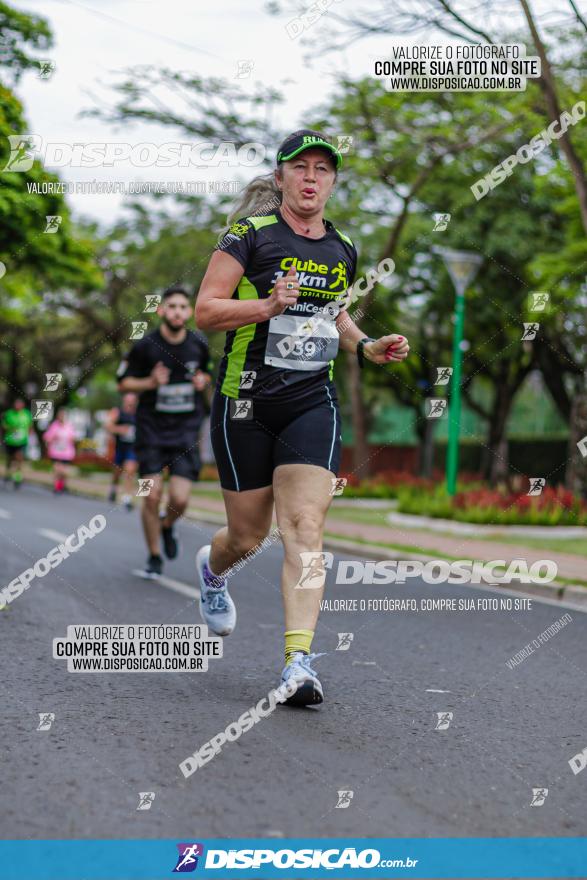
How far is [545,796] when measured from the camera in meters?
3.60

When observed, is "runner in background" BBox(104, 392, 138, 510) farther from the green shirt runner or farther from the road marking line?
the road marking line

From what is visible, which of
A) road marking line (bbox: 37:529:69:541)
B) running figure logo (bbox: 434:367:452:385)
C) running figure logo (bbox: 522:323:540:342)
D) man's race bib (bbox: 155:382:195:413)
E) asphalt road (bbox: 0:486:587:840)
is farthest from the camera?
road marking line (bbox: 37:529:69:541)

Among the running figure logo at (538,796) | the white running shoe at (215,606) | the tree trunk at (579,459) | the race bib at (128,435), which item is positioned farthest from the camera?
the tree trunk at (579,459)

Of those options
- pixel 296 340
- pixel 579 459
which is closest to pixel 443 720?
pixel 296 340

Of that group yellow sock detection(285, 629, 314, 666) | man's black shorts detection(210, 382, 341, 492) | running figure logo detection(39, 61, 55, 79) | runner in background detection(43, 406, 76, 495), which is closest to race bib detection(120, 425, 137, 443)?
runner in background detection(43, 406, 76, 495)

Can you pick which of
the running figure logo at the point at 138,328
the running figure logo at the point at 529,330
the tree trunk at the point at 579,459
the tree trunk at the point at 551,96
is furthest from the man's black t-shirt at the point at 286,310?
the tree trunk at the point at 579,459

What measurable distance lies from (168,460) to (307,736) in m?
4.83

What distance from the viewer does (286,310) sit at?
4.71m

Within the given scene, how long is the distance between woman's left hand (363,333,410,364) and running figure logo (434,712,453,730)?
1.37 m

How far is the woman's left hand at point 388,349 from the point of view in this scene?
4.75 metres

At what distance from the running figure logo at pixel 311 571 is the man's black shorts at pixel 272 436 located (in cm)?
36

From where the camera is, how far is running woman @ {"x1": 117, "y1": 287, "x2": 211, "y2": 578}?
28.5ft

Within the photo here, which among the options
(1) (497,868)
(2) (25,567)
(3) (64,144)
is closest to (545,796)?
(1) (497,868)

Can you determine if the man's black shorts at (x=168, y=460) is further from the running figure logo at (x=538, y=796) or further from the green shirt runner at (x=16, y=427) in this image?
the green shirt runner at (x=16, y=427)
